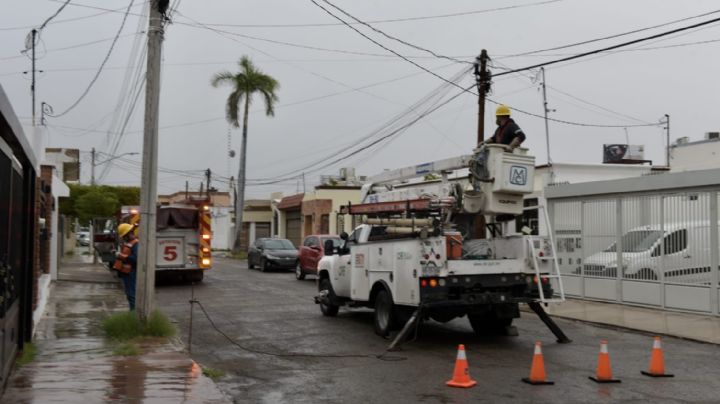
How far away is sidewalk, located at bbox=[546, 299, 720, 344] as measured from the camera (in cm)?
1256

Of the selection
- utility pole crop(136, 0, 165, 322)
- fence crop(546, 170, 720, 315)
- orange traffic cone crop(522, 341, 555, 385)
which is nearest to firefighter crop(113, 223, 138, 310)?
utility pole crop(136, 0, 165, 322)

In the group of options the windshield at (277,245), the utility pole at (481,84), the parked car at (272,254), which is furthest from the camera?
the windshield at (277,245)

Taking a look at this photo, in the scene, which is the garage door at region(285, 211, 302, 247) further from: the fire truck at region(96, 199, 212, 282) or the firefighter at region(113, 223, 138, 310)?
the firefighter at region(113, 223, 138, 310)

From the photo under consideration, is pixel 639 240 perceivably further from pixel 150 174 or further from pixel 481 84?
pixel 150 174

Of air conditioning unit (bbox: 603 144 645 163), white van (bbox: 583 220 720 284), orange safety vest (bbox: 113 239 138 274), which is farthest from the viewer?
air conditioning unit (bbox: 603 144 645 163)

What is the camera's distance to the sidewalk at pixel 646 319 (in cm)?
1256

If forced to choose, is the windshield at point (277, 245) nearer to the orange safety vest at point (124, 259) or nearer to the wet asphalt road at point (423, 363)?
the wet asphalt road at point (423, 363)

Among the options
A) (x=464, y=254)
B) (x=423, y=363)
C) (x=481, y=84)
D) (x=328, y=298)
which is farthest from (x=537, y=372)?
(x=481, y=84)

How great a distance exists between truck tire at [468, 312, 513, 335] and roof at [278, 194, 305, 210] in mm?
34341

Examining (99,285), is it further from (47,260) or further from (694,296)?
(694,296)

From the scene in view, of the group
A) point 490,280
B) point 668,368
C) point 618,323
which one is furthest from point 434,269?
Answer: point 618,323

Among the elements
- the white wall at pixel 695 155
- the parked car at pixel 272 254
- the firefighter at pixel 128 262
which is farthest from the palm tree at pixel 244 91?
the firefighter at pixel 128 262

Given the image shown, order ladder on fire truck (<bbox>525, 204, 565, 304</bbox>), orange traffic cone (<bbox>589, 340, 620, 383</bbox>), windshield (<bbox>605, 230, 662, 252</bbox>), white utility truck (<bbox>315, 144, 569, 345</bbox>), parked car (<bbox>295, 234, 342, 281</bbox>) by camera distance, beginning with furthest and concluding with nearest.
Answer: parked car (<bbox>295, 234, 342, 281</bbox>)
windshield (<bbox>605, 230, 662, 252</bbox>)
ladder on fire truck (<bbox>525, 204, 565, 304</bbox>)
white utility truck (<bbox>315, 144, 569, 345</bbox>)
orange traffic cone (<bbox>589, 340, 620, 383</bbox>)

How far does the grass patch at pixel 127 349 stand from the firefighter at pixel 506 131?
19.9 ft
